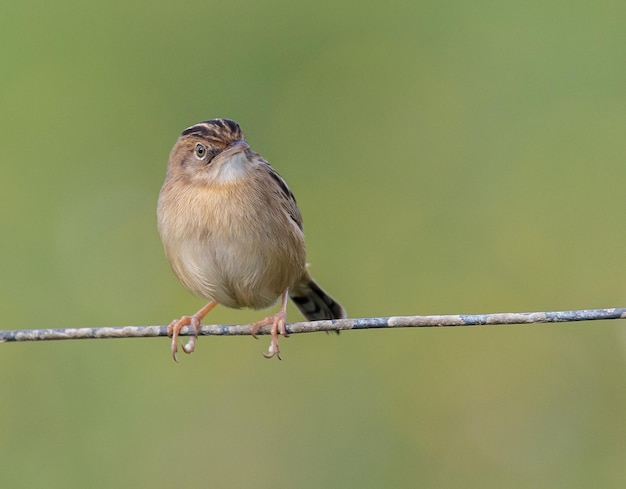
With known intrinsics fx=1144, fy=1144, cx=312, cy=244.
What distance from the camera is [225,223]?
6375 millimetres

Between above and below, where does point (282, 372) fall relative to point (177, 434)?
above

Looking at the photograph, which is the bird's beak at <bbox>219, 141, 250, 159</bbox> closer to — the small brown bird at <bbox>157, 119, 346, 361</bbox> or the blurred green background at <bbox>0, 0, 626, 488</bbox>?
the small brown bird at <bbox>157, 119, 346, 361</bbox>

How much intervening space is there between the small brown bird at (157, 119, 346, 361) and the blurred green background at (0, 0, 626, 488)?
172 centimetres

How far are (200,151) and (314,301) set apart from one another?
53.0 inches

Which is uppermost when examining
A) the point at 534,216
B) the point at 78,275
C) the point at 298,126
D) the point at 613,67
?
the point at 613,67

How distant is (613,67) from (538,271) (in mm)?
2055

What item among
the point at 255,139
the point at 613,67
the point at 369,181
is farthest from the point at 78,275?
the point at 613,67

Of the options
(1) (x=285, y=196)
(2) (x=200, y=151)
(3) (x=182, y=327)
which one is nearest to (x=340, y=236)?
(1) (x=285, y=196)

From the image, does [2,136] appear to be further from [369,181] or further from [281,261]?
[281,261]

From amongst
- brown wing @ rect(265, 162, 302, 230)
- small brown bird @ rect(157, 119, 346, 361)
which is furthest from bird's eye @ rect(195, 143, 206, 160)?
brown wing @ rect(265, 162, 302, 230)

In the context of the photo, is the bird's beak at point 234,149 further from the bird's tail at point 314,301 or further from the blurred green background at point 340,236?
the blurred green background at point 340,236

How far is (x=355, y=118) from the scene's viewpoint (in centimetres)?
1078

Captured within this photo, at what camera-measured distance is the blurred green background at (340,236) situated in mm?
8023

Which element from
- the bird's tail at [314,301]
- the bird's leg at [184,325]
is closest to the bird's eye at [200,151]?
the bird's leg at [184,325]
